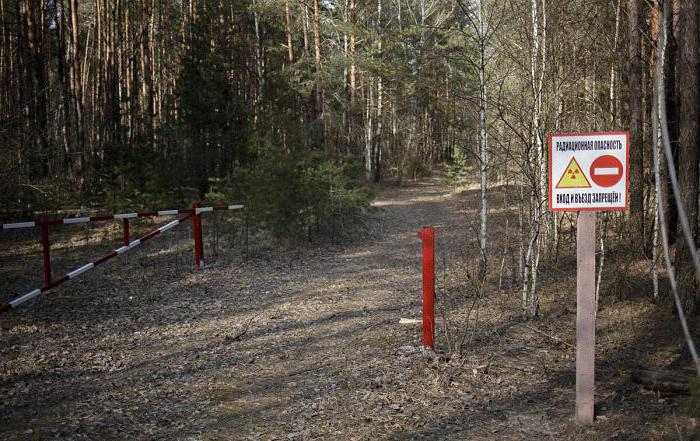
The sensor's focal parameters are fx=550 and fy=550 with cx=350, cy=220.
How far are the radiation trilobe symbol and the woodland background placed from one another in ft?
1.77

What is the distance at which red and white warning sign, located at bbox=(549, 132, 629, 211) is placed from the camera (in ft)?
12.4

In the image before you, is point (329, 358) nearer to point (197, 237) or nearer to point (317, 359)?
point (317, 359)

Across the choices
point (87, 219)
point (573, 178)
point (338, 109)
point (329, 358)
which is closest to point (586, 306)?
point (573, 178)

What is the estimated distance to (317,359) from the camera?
5750 millimetres

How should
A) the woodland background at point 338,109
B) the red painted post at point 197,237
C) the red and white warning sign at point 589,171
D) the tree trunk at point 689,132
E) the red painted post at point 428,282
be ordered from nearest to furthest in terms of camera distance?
the red and white warning sign at point 589,171, the red painted post at point 428,282, the tree trunk at point 689,132, the woodland background at point 338,109, the red painted post at point 197,237

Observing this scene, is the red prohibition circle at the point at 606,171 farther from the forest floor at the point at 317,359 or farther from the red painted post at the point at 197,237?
the red painted post at the point at 197,237

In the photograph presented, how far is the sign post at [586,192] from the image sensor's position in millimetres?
3801

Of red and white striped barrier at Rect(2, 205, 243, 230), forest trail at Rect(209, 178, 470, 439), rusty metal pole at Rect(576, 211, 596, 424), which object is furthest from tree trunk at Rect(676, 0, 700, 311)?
red and white striped barrier at Rect(2, 205, 243, 230)

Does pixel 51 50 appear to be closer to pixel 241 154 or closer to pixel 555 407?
pixel 241 154

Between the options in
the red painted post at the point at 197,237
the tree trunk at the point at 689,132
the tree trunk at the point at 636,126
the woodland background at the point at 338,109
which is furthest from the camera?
the red painted post at the point at 197,237

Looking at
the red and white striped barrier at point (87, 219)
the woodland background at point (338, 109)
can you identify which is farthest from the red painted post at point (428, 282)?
the red and white striped barrier at point (87, 219)

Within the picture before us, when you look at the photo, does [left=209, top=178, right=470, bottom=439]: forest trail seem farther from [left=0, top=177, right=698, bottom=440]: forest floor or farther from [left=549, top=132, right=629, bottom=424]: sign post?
[left=549, top=132, right=629, bottom=424]: sign post

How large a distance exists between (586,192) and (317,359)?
3.21m

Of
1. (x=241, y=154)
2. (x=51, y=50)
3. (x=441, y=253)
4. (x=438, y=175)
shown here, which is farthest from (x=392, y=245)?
(x=438, y=175)
